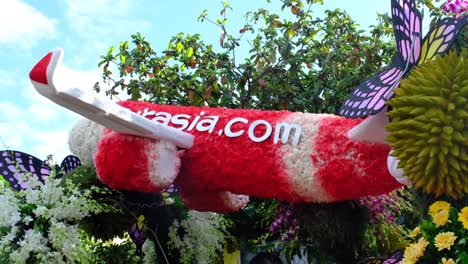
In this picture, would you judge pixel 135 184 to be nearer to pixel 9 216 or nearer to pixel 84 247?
pixel 84 247

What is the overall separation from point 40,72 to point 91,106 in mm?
355

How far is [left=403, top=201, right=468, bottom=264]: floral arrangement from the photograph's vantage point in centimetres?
223

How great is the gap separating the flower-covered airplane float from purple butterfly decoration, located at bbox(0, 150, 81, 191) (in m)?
0.56

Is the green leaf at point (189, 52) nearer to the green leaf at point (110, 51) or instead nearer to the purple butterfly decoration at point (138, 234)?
the green leaf at point (110, 51)

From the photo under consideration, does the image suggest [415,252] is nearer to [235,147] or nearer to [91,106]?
[235,147]

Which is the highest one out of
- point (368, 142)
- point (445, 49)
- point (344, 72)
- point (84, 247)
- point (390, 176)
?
point (344, 72)

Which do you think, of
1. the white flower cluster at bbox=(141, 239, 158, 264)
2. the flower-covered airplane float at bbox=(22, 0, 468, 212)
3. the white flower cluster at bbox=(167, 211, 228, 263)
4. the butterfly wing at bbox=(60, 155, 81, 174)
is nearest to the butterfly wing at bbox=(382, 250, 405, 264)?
the flower-covered airplane float at bbox=(22, 0, 468, 212)

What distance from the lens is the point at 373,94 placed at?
2740 mm

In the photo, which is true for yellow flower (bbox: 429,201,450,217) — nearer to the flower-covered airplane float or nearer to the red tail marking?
the flower-covered airplane float

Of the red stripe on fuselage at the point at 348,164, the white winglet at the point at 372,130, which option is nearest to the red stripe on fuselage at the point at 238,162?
the red stripe on fuselage at the point at 348,164

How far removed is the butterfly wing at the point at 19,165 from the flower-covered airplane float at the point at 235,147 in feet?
1.96

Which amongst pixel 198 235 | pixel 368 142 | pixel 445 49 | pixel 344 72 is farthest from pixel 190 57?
pixel 445 49

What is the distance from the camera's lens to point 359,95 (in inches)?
112

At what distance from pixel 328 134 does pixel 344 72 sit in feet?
10.7
